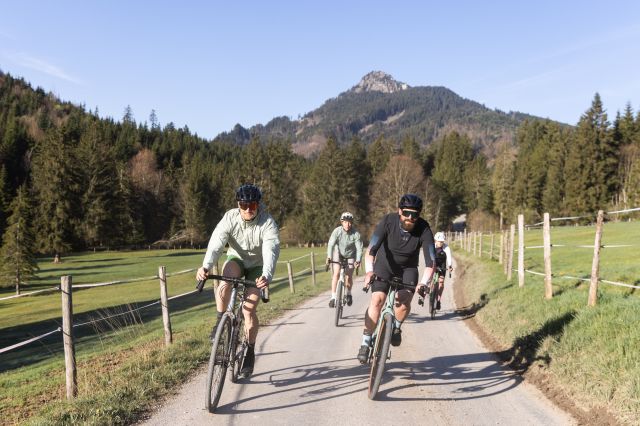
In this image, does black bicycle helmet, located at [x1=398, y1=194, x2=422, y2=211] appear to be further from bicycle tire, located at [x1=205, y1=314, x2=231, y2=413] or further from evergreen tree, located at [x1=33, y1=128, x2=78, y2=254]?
evergreen tree, located at [x1=33, y1=128, x2=78, y2=254]

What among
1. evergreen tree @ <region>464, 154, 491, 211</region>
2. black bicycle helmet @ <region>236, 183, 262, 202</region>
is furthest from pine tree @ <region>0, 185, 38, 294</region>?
evergreen tree @ <region>464, 154, 491, 211</region>

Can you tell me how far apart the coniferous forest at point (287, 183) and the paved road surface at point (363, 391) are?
4223 centimetres

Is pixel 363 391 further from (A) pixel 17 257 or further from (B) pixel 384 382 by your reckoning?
(A) pixel 17 257

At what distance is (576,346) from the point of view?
250 inches

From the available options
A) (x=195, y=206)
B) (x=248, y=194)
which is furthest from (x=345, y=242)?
(x=195, y=206)

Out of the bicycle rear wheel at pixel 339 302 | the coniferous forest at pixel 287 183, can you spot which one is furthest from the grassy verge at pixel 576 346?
the coniferous forest at pixel 287 183

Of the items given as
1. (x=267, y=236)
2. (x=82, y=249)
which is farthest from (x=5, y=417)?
(x=82, y=249)

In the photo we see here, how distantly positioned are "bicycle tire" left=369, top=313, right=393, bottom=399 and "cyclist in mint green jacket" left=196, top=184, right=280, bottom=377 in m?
1.46

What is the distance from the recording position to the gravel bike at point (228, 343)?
16.3 ft

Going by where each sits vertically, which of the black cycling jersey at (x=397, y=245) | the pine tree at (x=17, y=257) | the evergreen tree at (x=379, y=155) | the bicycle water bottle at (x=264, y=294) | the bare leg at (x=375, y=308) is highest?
the evergreen tree at (x=379, y=155)

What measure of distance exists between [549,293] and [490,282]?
→ 5322 millimetres

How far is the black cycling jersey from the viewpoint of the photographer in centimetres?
601

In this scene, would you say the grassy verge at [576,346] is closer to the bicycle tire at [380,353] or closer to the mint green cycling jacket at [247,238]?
the bicycle tire at [380,353]

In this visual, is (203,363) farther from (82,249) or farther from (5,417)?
(82,249)
